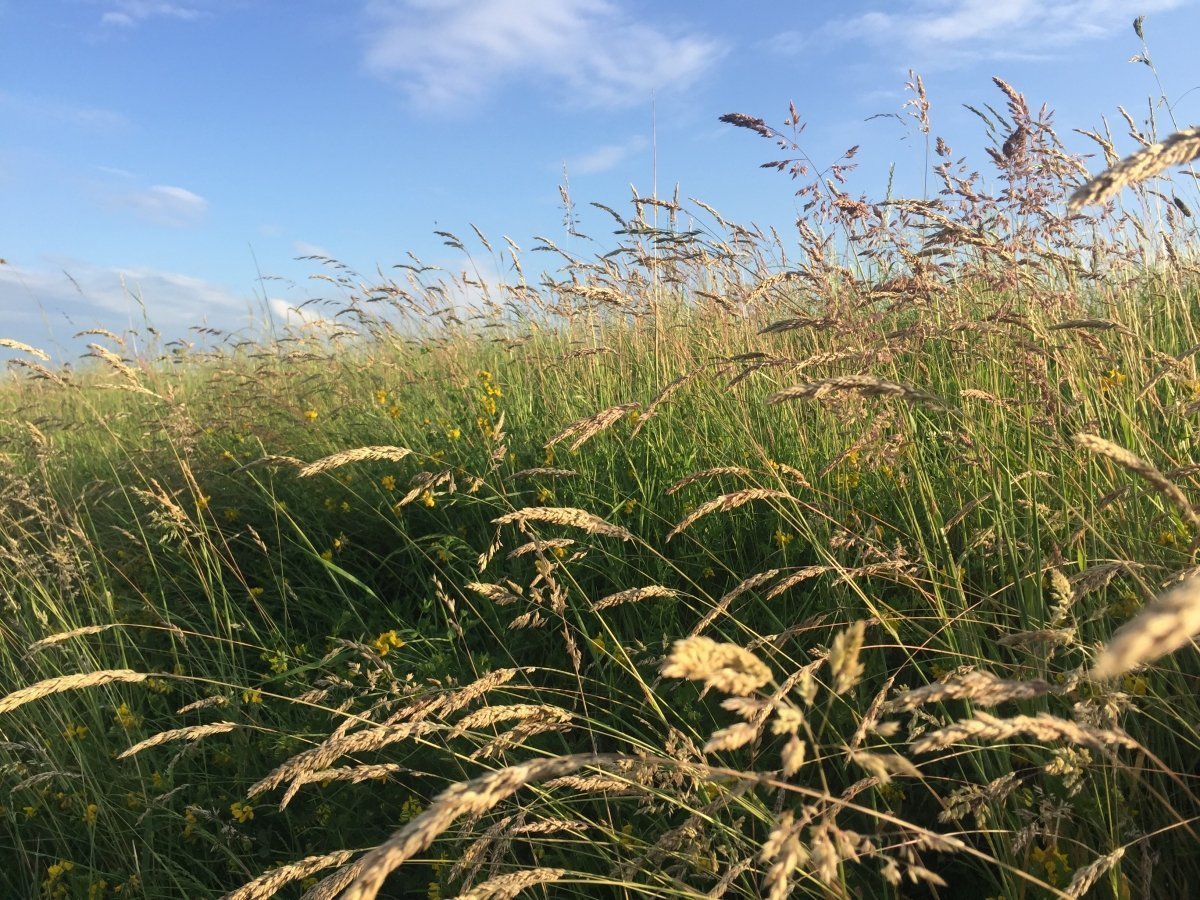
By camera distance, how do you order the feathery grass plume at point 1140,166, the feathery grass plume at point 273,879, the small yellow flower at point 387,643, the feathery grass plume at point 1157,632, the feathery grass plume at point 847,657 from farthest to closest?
the small yellow flower at point 387,643 → the feathery grass plume at point 273,879 → the feathery grass plume at point 847,657 → the feathery grass plume at point 1140,166 → the feathery grass plume at point 1157,632

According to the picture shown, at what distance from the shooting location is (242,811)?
77.6 inches

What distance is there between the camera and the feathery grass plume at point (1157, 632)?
0.42 m

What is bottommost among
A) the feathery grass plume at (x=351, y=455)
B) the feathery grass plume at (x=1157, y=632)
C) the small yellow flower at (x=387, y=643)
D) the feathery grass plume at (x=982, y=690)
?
the small yellow flower at (x=387, y=643)

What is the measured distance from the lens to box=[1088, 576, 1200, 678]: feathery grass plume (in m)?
0.42

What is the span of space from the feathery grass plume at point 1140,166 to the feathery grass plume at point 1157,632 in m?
0.32

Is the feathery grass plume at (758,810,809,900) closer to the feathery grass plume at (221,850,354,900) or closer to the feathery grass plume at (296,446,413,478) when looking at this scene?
the feathery grass plume at (221,850,354,900)

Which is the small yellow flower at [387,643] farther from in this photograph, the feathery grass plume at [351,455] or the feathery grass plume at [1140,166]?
the feathery grass plume at [1140,166]

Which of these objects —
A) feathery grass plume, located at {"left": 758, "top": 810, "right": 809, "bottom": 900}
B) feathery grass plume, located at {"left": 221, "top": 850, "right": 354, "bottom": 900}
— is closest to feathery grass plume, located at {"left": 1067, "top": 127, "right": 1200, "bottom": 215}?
feathery grass plume, located at {"left": 758, "top": 810, "right": 809, "bottom": 900}

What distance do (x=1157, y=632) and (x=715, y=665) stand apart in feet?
1.23

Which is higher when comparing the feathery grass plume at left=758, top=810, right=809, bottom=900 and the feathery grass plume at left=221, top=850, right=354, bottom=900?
the feathery grass plume at left=758, top=810, right=809, bottom=900

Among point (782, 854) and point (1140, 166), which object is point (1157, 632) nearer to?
point (1140, 166)

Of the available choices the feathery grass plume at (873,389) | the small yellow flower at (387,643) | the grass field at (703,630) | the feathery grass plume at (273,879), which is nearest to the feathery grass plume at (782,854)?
the grass field at (703,630)

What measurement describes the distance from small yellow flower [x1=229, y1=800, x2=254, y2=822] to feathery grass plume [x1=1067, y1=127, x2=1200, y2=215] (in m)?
2.15

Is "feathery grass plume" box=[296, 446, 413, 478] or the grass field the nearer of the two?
the grass field
